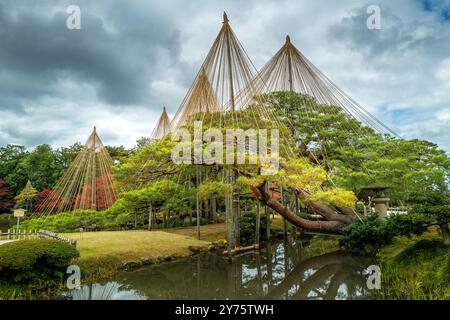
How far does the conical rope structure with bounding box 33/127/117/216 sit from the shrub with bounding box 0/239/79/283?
13.5 metres

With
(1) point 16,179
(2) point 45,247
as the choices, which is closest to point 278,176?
(2) point 45,247

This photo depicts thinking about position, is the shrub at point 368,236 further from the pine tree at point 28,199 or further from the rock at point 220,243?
the pine tree at point 28,199

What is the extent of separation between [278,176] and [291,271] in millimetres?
3378

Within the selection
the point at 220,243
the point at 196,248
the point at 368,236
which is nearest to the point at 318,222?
the point at 368,236

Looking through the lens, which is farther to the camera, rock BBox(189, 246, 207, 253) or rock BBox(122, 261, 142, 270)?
rock BBox(189, 246, 207, 253)

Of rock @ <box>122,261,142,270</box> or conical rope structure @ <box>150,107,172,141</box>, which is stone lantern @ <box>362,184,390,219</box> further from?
conical rope structure @ <box>150,107,172,141</box>

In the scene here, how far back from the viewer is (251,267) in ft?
32.0

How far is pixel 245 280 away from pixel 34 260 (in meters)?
5.66

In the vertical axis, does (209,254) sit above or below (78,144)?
below

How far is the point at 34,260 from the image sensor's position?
6516 millimetres

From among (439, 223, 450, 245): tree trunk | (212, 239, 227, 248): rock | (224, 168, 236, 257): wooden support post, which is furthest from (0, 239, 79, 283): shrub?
(439, 223, 450, 245): tree trunk

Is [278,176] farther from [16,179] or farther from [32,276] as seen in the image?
[16,179]

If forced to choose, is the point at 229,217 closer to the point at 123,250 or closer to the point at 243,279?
the point at 243,279

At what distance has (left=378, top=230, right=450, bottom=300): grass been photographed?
229 inches
